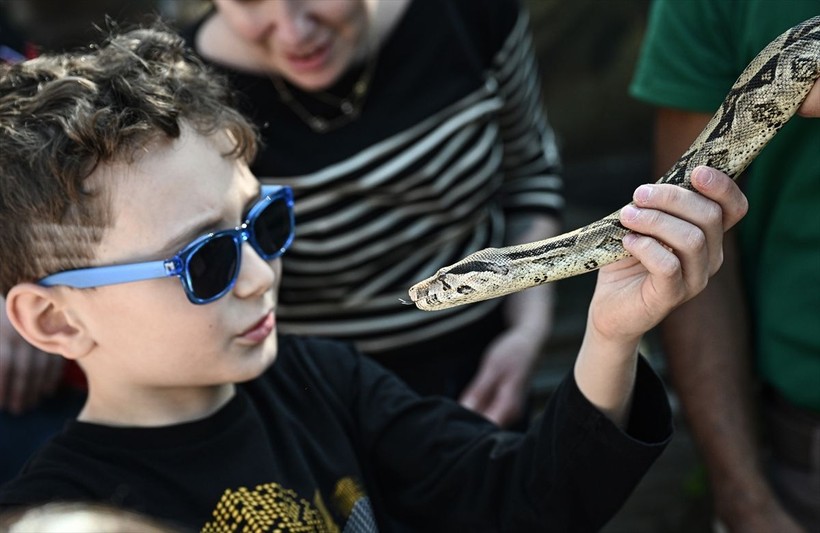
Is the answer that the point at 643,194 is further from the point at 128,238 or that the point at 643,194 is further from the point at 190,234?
the point at 128,238

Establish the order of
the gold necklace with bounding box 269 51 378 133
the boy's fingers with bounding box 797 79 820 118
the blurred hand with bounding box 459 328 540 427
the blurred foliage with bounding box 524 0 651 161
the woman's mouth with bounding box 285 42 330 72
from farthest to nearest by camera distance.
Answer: the blurred foliage with bounding box 524 0 651 161
the blurred hand with bounding box 459 328 540 427
the gold necklace with bounding box 269 51 378 133
the woman's mouth with bounding box 285 42 330 72
the boy's fingers with bounding box 797 79 820 118

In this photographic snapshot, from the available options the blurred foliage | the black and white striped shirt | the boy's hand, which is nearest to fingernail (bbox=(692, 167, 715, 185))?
the boy's hand

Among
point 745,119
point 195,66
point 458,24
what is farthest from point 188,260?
point 458,24

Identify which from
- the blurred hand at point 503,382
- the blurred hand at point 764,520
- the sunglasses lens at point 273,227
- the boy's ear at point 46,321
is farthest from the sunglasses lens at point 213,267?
the blurred hand at point 764,520

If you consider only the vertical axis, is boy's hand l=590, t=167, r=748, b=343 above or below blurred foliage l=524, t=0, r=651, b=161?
above

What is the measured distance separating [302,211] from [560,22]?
3.43 metres

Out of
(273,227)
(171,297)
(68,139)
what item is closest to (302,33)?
(273,227)

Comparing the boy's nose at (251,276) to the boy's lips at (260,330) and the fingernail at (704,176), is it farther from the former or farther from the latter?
the fingernail at (704,176)

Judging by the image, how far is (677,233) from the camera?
186cm

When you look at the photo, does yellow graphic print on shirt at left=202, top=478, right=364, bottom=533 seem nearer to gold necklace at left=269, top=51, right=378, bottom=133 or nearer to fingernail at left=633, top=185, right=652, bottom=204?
fingernail at left=633, top=185, right=652, bottom=204

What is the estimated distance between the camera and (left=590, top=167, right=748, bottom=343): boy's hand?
6.10 feet

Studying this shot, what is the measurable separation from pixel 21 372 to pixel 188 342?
943mm

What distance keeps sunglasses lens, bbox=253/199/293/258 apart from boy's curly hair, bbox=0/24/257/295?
17 cm

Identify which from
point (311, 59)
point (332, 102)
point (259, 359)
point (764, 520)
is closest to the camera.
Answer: point (259, 359)
